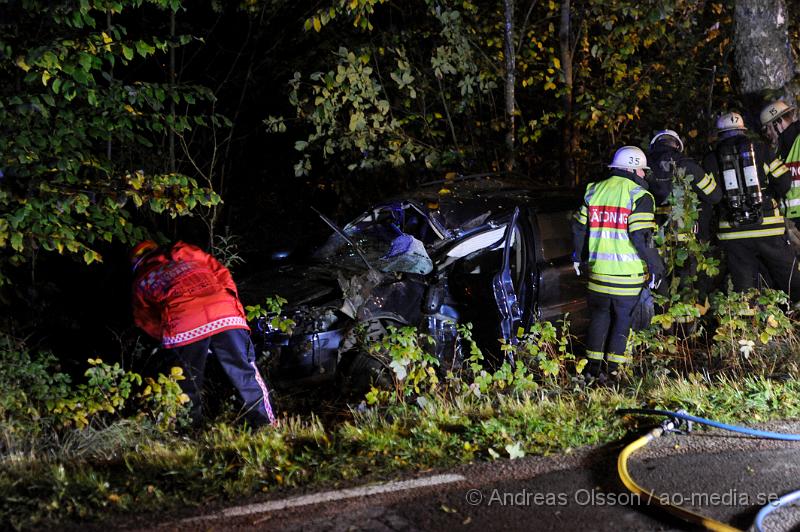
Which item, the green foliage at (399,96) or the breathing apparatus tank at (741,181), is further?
the green foliage at (399,96)

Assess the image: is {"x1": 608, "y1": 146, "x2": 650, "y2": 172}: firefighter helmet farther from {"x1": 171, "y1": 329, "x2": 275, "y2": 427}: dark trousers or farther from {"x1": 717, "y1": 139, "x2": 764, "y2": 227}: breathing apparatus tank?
{"x1": 171, "y1": 329, "x2": 275, "y2": 427}: dark trousers

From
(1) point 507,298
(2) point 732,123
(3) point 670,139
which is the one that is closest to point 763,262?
(2) point 732,123

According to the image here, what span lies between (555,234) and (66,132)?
382 centimetres

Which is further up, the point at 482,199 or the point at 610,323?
the point at 482,199

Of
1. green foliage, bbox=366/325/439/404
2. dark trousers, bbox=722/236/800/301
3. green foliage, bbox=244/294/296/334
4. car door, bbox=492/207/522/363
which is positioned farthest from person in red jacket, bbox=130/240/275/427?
dark trousers, bbox=722/236/800/301

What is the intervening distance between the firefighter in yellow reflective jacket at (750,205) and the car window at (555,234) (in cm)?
123

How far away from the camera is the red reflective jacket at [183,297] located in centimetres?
478

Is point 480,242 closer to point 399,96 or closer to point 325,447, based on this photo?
point 325,447

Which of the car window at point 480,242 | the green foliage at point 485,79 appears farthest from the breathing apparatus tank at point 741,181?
the green foliage at point 485,79

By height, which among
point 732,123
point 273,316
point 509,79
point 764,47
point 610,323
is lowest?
point 610,323

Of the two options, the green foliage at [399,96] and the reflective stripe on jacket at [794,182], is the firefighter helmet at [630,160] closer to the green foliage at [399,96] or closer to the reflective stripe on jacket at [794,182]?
the reflective stripe on jacket at [794,182]

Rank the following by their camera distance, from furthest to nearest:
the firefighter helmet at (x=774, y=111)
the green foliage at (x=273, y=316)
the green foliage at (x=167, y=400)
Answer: the firefighter helmet at (x=774, y=111) → the green foliage at (x=273, y=316) → the green foliage at (x=167, y=400)

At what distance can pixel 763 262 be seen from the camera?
20.8 feet

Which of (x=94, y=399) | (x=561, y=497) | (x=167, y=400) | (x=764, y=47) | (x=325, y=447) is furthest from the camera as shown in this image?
(x=764, y=47)
